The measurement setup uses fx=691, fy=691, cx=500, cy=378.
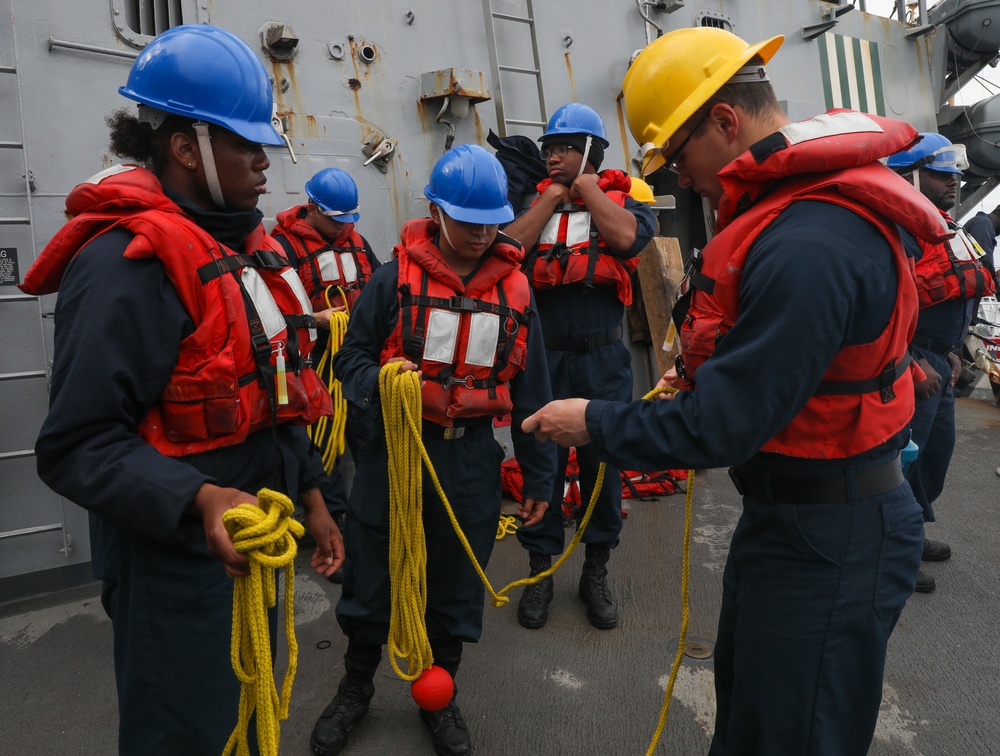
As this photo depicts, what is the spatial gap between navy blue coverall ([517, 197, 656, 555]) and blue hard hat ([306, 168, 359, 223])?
150 centimetres

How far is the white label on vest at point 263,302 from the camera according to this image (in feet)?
5.70

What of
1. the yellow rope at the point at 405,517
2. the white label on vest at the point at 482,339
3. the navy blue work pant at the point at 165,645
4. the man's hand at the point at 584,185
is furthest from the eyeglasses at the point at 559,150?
the navy blue work pant at the point at 165,645

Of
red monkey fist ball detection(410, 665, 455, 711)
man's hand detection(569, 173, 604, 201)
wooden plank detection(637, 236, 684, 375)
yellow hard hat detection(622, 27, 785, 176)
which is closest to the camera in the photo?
yellow hard hat detection(622, 27, 785, 176)

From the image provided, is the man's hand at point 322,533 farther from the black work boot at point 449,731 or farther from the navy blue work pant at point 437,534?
the black work boot at point 449,731

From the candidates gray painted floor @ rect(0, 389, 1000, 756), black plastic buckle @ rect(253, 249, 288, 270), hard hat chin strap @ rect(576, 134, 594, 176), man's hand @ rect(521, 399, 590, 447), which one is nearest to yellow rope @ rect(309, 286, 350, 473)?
gray painted floor @ rect(0, 389, 1000, 756)

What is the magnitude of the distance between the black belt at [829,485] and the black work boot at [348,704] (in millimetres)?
1766

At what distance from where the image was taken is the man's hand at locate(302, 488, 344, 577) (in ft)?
6.68

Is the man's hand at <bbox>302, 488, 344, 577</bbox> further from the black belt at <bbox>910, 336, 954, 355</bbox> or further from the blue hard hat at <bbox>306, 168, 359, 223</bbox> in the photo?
the black belt at <bbox>910, 336, 954, 355</bbox>

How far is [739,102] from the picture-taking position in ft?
5.58

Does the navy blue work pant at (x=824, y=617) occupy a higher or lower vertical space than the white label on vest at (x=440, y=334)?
lower

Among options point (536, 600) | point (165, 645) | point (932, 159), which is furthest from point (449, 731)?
point (932, 159)

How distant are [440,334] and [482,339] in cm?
16

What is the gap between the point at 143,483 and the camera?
1396mm

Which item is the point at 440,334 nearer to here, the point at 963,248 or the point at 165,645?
the point at 165,645
